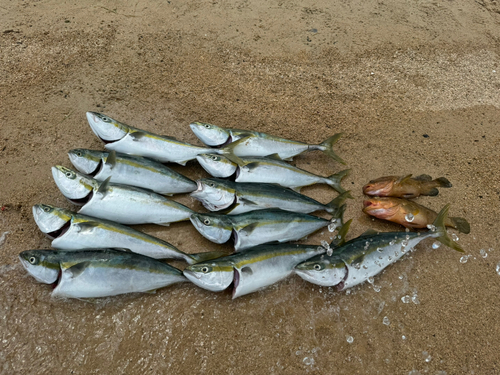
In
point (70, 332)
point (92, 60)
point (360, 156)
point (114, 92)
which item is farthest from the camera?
point (92, 60)

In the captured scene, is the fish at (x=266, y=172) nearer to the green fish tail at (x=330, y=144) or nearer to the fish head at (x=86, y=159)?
the green fish tail at (x=330, y=144)

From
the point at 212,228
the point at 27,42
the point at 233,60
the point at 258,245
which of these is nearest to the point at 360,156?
the point at 258,245

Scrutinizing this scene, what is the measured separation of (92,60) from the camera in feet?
15.7

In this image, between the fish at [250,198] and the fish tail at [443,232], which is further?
the fish at [250,198]

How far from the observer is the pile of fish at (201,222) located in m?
2.65

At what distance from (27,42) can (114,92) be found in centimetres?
174

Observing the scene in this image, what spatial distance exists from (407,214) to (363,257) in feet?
2.53

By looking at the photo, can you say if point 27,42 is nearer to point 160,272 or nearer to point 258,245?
point 160,272

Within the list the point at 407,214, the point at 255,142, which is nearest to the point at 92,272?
the point at 255,142

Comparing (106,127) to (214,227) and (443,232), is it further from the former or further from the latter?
(443,232)

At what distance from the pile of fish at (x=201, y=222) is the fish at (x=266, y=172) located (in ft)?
0.04

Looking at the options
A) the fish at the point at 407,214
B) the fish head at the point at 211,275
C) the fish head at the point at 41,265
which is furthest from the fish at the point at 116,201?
the fish at the point at 407,214

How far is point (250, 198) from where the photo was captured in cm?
325

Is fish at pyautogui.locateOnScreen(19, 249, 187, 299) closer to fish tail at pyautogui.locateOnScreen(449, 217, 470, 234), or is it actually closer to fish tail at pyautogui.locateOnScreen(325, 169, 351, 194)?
fish tail at pyautogui.locateOnScreen(325, 169, 351, 194)
